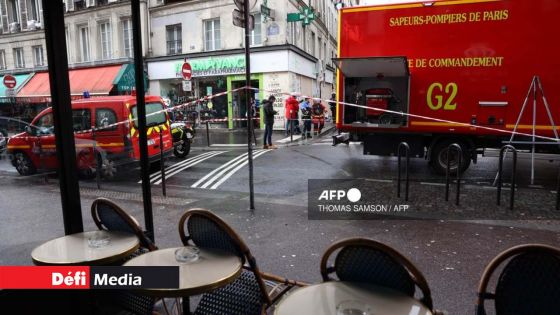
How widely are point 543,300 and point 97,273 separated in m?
2.42

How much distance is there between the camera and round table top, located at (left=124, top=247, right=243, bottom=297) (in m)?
2.27

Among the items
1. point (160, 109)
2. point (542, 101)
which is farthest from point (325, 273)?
point (160, 109)

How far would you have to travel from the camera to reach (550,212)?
6.15 m

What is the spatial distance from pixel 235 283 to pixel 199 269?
601 mm

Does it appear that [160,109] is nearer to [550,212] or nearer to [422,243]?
[422,243]

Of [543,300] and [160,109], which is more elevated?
[160,109]

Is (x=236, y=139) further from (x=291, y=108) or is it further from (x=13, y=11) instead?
(x=13, y=11)

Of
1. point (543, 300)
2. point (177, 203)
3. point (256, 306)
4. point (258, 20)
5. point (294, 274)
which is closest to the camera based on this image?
point (543, 300)

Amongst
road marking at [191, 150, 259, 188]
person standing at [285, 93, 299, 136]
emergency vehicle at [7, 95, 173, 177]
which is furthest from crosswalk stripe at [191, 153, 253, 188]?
person standing at [285, 93, 299, 136]

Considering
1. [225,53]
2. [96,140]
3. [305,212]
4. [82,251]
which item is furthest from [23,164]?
[225,53]

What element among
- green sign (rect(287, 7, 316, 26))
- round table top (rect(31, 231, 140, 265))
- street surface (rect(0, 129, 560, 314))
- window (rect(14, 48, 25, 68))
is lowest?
street surface (rect(0, 129, 560, 314))

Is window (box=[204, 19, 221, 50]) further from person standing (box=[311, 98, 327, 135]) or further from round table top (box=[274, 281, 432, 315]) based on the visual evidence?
round table top (box=[274, 281, 432, 315])

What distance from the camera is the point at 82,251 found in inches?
109

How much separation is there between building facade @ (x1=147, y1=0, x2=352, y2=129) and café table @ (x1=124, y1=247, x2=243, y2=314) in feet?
60.9
